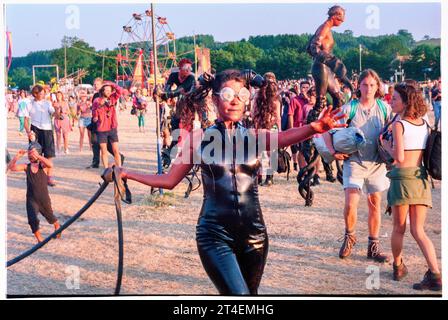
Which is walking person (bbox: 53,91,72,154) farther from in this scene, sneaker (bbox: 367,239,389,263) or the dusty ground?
sneaker (bbox: 367,239,389,263)

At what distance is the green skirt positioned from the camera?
5059mm

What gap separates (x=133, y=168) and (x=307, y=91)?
4155 mm

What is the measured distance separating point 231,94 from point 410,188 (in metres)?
2.28

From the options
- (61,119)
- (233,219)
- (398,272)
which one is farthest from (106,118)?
(233,219)

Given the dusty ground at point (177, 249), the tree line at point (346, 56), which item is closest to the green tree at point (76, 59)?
the tree line at point (346, 56)

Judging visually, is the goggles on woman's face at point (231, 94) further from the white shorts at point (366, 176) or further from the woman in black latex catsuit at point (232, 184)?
the white shorts at point (366, 176)

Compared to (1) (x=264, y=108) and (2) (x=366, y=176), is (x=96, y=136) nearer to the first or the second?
(2) (x=366, y=176)

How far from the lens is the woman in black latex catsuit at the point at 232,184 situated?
3.38m

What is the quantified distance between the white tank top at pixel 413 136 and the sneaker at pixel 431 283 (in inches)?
42.0

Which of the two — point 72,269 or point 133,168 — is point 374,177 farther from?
point 133,168

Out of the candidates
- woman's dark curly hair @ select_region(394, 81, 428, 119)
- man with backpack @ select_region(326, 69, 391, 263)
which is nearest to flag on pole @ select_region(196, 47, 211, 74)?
man with backpack @ select_region(326, 69, 391, 263)
